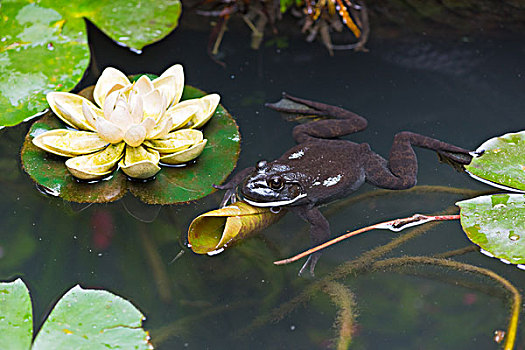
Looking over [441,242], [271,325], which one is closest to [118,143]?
[271,325]

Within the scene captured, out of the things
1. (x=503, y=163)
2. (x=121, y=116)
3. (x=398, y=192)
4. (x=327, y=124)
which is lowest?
(x=398, y=192)

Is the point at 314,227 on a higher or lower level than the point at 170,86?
lower

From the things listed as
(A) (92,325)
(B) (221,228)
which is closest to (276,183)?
(B) (221,228)

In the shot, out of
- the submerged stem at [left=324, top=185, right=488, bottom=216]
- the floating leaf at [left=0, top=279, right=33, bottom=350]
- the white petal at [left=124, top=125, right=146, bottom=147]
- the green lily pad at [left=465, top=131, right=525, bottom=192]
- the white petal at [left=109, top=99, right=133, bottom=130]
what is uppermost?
the green lily pad at [left=465, top=131, right=525, bottom=192]

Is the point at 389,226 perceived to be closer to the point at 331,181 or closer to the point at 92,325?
the point at 331,181

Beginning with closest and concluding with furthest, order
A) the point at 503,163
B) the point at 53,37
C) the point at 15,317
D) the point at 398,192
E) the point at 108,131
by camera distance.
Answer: the point at 15,317, the point at 108,131, the point at 503,163, the point at 398,192, the point at 53,37

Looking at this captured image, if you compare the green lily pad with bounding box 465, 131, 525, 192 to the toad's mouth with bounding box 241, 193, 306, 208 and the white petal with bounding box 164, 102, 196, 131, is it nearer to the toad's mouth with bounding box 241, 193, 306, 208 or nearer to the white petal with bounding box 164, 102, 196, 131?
the toad's mouth with bounding box 241, 193, 306, 208

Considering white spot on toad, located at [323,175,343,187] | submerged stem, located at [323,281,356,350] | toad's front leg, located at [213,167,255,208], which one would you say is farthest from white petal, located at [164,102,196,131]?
submerged stem, located at [323,281,356,350]
